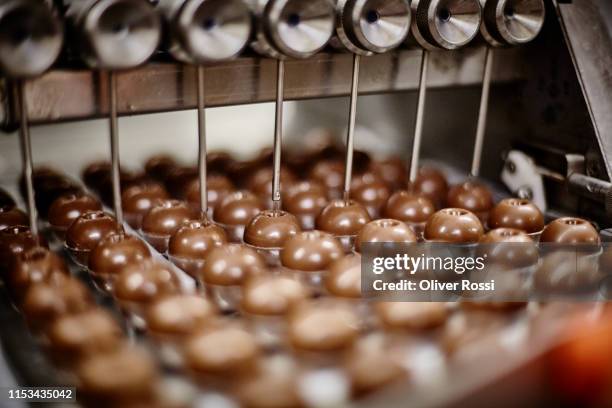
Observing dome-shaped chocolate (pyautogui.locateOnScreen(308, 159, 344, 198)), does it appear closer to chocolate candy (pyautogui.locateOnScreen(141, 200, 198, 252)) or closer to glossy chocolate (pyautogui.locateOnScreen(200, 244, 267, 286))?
chocolate candy (pyautogui.locateOnScreen(141, 200, 198, 252))

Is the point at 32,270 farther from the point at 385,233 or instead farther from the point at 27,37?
the point at 385,233

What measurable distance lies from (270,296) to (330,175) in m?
0.73

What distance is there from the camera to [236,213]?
134cm

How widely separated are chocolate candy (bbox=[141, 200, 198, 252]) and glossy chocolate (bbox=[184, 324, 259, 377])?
0.42m

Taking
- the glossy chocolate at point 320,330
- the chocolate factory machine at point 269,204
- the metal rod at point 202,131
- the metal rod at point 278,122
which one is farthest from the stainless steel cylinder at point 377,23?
the glossy chocolate at point 320,330

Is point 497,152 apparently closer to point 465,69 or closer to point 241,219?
point 465,69

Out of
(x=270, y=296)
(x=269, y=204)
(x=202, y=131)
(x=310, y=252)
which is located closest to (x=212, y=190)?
(x=269, y=204)

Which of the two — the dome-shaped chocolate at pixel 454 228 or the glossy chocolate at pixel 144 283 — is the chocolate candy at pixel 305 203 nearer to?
the dome-shaped chocolate at pixel 454 228

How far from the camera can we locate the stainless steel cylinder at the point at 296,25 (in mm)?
1084

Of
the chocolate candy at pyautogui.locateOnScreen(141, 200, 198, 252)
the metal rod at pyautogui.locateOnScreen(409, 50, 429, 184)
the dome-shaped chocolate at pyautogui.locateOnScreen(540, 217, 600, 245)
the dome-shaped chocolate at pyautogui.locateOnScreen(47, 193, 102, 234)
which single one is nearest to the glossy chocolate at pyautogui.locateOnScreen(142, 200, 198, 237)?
the chocolate candy at pyautogui.locateOnScreen(141, 200, 198, 252)

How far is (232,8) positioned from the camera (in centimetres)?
104

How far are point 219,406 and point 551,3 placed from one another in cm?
110

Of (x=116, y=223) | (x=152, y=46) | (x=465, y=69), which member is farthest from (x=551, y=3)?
(x=116, y=223)

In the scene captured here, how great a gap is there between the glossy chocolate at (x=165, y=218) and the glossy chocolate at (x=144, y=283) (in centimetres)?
24
